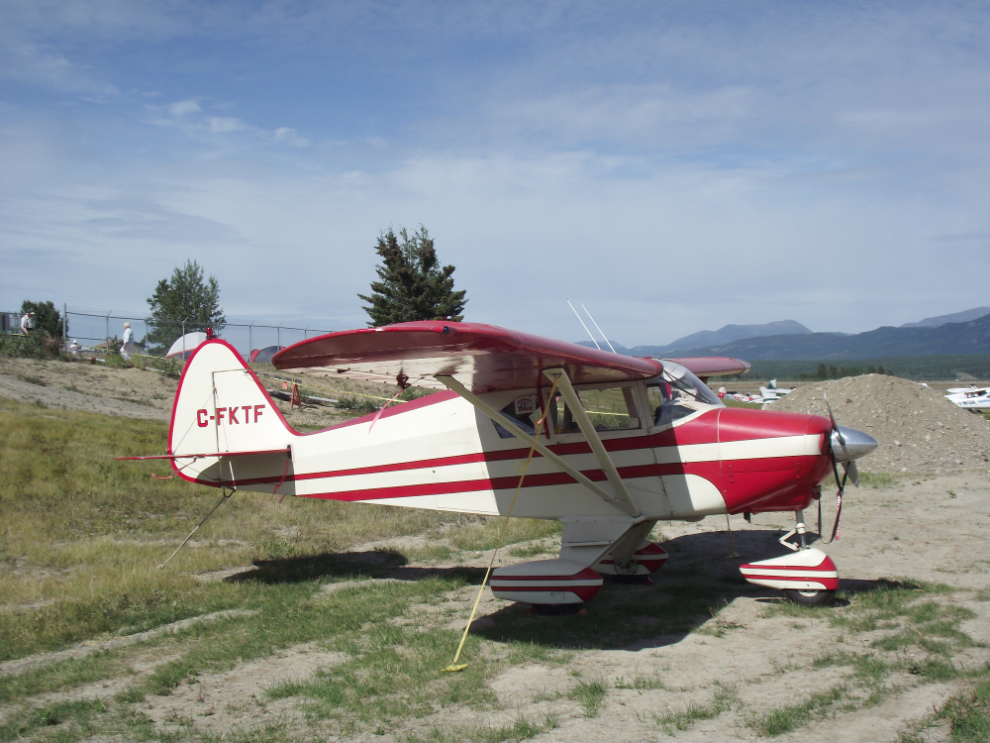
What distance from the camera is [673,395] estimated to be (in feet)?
24.6

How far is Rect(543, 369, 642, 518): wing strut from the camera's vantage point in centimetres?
624

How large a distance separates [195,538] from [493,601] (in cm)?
524

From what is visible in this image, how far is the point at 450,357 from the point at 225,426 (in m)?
4.74

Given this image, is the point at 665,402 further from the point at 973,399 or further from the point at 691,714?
the point at 973,399

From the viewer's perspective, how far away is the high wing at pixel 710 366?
31.3 ft

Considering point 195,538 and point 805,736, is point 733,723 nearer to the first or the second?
point 805,736

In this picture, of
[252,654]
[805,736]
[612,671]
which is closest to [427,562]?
[252,654]

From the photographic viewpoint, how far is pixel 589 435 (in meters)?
6.75

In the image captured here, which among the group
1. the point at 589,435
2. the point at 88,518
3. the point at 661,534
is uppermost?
the point at 589,435

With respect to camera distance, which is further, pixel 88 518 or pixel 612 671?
pixel 88 518

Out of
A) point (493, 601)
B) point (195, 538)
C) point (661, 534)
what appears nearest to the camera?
point (493, 601)

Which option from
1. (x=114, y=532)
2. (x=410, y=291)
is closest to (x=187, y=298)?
(x=410, y=291)

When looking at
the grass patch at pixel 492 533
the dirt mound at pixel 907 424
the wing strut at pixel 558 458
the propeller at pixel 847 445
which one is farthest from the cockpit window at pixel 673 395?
the dirt mound at pixel 907 424

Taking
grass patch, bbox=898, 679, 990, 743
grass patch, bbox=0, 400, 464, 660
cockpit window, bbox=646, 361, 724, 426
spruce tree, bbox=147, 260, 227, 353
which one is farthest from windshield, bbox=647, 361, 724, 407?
spruce tree, bbox=147, 260, 227, 353
